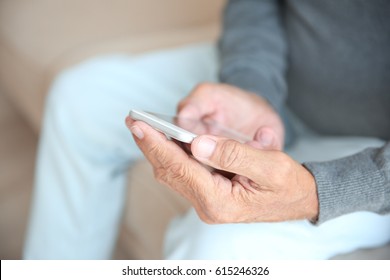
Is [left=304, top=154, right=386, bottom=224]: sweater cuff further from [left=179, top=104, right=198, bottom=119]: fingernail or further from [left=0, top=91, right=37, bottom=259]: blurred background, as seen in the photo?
[left=0, top=91, right=37, bottom=259]: blurred background

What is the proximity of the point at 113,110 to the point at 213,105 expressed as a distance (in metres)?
0.23

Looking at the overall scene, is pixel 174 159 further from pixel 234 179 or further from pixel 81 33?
pixel 81 33

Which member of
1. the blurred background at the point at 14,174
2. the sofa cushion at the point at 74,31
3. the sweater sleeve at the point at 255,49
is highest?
the sofa cushion at the point at 74,31

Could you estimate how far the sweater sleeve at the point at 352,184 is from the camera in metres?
0.46

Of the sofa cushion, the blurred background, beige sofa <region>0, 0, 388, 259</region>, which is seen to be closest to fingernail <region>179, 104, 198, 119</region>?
beige sofa <region>0, 0, 388, 259</region>

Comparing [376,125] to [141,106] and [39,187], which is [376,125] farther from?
[39,187]

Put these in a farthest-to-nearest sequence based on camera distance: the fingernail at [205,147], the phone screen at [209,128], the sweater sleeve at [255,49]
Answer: the sweater sleeve at [255,49] → the phone screen at [209,128] → the fingernail at [205,147]

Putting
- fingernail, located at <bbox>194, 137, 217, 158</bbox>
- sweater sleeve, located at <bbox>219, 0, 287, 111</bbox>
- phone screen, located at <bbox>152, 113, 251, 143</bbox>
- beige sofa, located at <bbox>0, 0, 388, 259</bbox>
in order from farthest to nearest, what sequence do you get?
beige sofa, located at <bbox>0, 0, 388, 259</bbox>, sweater sleeve, located at <bbox>219, 0, 287, 111</bbox>, phone screen, located at <bbox>152, 113, 251, 143</bbox>, fingernail, located at <bbox>194, 137, 217, 158</bbox>

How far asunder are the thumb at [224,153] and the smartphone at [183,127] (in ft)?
0.04

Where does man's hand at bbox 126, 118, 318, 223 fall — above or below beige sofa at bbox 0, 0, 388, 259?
below

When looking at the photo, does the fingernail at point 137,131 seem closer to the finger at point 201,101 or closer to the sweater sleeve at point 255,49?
the finger at point 201,101

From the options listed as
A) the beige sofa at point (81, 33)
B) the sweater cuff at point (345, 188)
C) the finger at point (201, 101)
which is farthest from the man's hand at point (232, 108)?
the beige sofa at point (81, 33)

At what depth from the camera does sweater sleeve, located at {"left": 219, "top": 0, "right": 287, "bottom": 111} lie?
0.69 m

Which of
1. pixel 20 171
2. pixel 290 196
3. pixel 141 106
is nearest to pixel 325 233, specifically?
pixel 290 196
